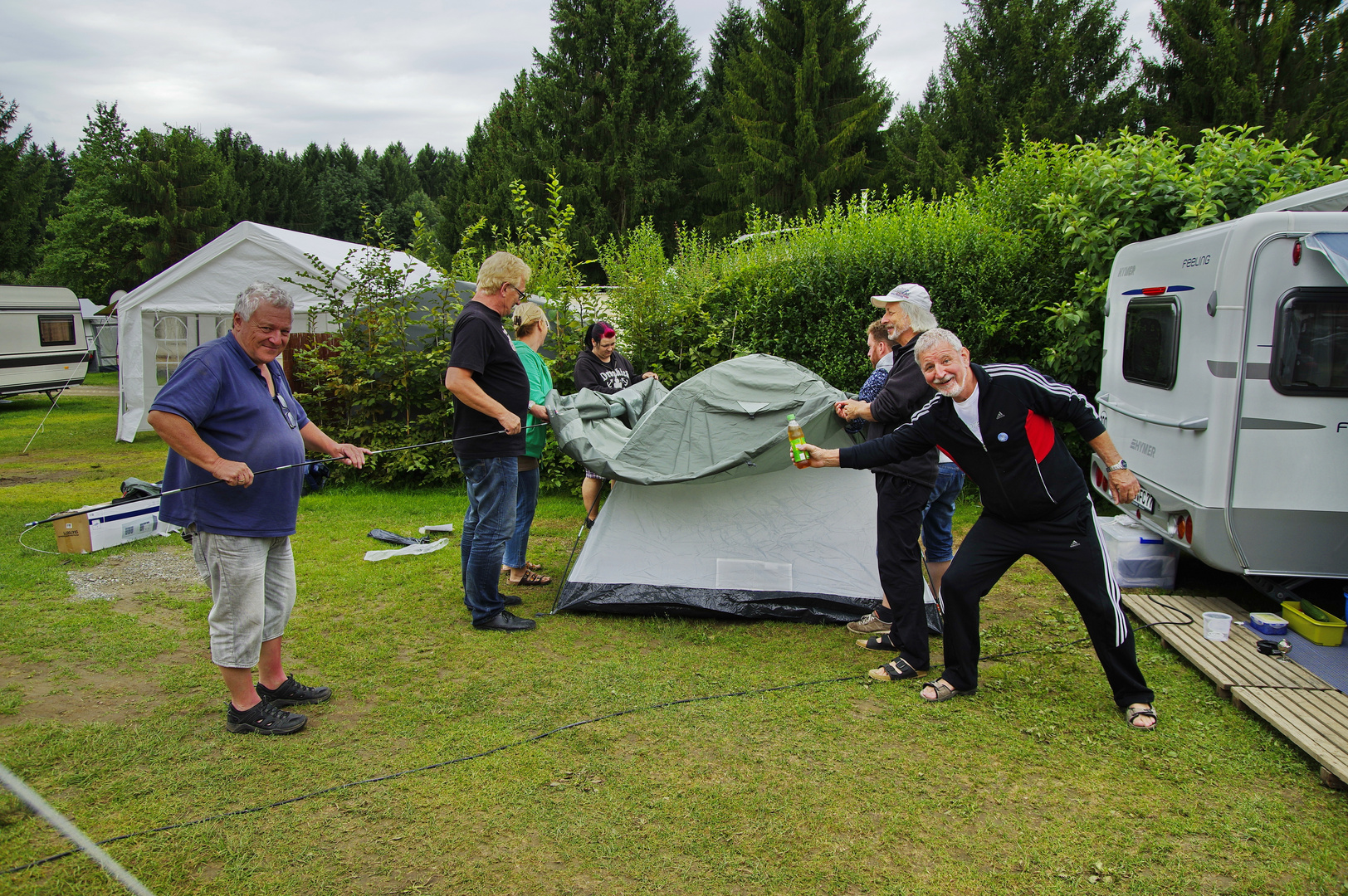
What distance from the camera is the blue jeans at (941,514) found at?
14.2 feet

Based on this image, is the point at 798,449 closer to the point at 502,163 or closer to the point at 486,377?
the point at 486,377

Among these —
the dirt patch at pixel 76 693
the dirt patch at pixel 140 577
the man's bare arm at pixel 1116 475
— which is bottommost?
the dirt patch at pixel 76 693

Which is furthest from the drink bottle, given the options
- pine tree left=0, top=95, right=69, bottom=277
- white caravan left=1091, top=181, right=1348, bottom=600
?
pine tree left=0, top=95, right=69, bottom=277

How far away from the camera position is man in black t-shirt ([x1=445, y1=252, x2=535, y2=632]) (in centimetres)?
405

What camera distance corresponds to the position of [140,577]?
214 inches

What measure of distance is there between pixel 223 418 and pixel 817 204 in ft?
73.1

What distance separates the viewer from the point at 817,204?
2336cm

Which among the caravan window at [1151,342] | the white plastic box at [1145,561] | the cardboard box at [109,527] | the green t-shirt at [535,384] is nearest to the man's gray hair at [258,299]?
the green t-shirt at [535,384]

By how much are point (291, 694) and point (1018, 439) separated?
3258 millimetres

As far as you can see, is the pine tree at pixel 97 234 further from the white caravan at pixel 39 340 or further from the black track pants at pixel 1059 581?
the black track pants at pixel 1059 581

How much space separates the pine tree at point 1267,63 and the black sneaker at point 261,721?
19094 millimetres

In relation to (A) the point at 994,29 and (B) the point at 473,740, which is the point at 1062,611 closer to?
(B) the point at 473,740

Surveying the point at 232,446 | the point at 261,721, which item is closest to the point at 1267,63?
the point at 232,446

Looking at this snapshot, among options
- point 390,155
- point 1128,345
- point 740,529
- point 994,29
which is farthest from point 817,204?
point 390,155
